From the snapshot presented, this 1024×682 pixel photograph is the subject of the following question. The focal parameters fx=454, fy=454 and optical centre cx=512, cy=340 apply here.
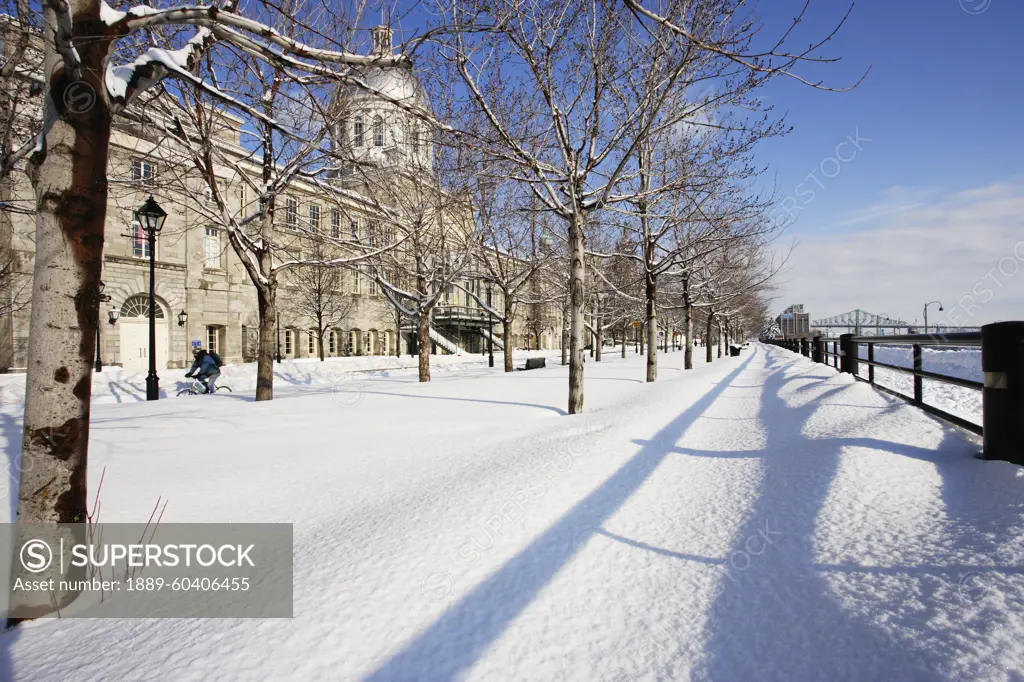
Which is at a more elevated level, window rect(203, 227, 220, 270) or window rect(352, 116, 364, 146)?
window rect(203, 227, 220, 270)

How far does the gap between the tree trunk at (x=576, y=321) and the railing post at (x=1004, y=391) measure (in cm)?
507

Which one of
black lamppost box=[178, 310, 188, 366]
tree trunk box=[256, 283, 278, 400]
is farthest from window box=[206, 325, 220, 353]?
tree trunk box=[256, 283, 278, 400]

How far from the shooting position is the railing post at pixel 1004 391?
3123 mm

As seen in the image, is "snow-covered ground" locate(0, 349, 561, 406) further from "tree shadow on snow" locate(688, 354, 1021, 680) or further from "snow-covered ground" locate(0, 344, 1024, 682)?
"tree shadow on snow" locate(688, 354, 1021, 680)

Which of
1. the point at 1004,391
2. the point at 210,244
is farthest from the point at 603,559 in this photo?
→ the point at 210,244

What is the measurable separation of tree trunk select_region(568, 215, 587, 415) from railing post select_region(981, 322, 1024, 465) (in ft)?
16.6

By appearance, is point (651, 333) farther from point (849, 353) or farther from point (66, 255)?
point (66, 255)

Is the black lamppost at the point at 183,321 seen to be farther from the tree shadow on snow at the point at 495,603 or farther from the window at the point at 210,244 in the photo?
the tree shadow on snow at the point at 495,603

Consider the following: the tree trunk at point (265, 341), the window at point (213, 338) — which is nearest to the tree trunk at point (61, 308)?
the tree trunk at point (265, 341)

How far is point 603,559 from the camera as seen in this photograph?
8.78 feet

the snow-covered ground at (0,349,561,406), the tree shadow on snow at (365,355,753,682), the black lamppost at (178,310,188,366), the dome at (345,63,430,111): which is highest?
the dome at (345,63,430,111)

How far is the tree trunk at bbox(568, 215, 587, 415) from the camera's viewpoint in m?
7.93

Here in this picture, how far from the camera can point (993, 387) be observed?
326cm

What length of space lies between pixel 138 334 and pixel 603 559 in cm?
3215
